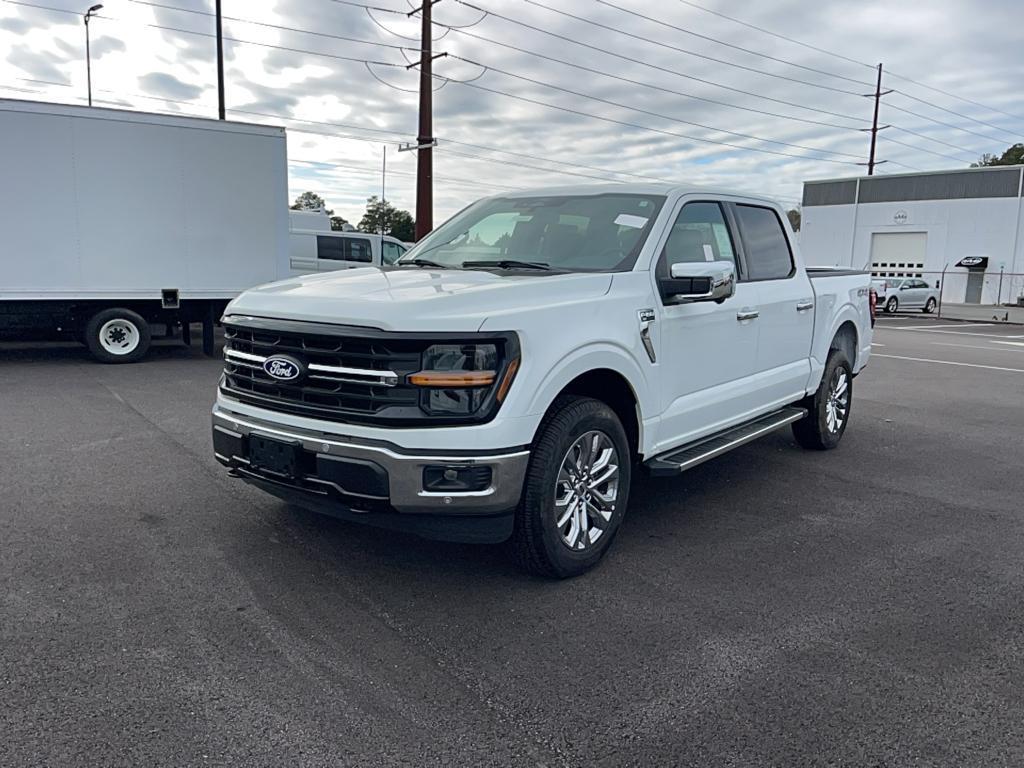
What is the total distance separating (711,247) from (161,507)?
3.85 metres

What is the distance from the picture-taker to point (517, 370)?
12.2 feet

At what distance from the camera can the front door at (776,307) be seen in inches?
228

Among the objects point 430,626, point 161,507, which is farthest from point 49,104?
point 430,626

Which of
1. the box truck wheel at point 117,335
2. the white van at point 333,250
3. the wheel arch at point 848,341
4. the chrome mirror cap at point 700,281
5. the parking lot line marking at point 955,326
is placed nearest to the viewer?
the chrome mirror cap at point 700,281

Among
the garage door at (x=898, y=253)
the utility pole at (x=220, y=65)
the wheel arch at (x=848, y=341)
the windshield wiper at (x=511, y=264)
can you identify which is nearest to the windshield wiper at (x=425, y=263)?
the windshield wiper at (x=511, y=264)

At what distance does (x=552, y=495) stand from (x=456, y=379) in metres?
0.75

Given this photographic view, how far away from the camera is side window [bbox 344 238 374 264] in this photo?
18.8 m

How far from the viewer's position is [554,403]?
407cm

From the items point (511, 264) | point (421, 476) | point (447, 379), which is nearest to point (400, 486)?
point (421, 476)

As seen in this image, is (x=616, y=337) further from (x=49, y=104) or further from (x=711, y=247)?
(x=49, y=104)

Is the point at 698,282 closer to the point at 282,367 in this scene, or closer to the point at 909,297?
the point at 282,367

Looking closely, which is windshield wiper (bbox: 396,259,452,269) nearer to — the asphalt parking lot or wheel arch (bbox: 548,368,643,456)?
wheel arch (bbox: 548,368,643,456)

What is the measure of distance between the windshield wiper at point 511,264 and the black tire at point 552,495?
969 mm

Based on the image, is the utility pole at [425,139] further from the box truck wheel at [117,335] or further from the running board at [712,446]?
the running board at [712,446]
